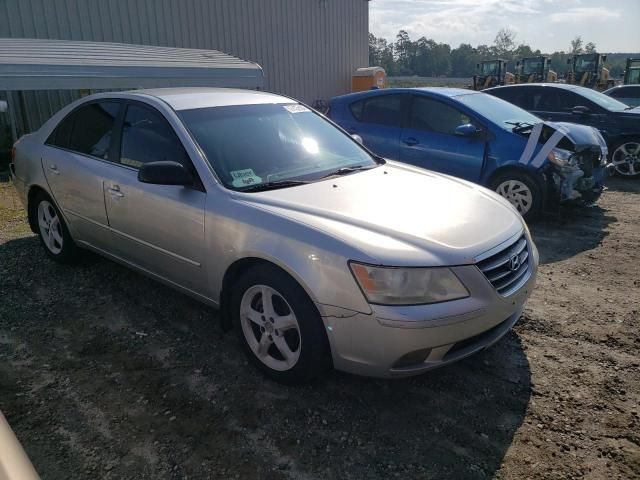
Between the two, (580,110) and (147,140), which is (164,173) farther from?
(580,110)

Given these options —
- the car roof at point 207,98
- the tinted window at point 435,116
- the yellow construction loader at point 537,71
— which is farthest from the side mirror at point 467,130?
the yellow construction loader at point 537,71

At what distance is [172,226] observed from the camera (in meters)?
3.22

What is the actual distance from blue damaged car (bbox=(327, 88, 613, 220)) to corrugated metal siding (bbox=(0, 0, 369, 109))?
23.7ft

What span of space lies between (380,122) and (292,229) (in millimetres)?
4567

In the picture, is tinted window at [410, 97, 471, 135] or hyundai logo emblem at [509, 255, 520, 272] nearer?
hyundai logo emblem at [509, 255, 520, 272]

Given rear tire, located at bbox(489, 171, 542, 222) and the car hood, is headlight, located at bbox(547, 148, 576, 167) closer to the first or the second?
rear tire, located at bbox(489, 171, 542, 222)

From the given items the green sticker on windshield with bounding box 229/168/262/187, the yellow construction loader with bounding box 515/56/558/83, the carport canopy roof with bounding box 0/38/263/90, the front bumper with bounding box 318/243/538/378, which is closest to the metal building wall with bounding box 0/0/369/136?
the carport canopy roof with bounding box 0/38/263/90

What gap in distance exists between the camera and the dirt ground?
7.55 ft

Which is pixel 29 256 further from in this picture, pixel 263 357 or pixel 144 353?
pixel 263 357

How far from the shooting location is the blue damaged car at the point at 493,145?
5.77m

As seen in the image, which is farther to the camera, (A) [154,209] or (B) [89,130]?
(B) [89,130]

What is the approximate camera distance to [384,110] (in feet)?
22.3

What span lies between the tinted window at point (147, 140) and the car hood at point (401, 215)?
2.33ft

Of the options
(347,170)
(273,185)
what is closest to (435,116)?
(347,170)
